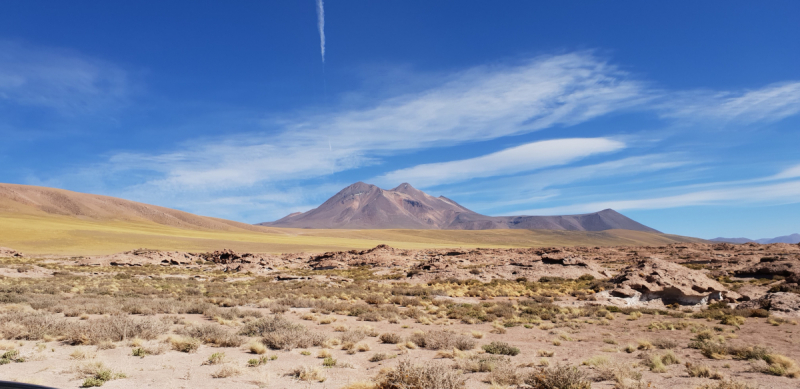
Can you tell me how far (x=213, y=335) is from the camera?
37.5 feet

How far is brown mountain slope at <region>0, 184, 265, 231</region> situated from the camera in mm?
115812

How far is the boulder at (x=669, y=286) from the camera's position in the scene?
20.8 metres

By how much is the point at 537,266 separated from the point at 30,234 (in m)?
82.2

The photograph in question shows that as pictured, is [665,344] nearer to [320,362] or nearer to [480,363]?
[480,363]

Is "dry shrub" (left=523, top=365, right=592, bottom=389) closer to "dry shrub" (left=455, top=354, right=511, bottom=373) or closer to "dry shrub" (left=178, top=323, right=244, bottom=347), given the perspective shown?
"dry shrub" (left=455, top=354, right=511, bottom=373)

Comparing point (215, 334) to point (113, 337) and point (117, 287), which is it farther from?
point (117, 287)

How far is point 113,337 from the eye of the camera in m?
10.6

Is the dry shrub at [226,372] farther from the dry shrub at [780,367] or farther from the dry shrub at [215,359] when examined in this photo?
the dry shrub at [780,367]

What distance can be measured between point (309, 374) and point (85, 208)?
15502 centimetres

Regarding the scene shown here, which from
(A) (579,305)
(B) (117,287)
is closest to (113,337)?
(B) (117,287)

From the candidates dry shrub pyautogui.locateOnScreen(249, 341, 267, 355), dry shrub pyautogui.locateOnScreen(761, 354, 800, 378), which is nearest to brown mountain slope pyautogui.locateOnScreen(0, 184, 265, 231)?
dry shrub pyautogui.locateOnScreen(249, 341, 267, 355)

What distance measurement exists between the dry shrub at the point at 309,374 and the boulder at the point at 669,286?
64.2 ft

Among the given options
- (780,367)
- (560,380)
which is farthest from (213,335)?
(780,367)

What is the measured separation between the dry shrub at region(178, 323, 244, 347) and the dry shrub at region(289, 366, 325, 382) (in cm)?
319
